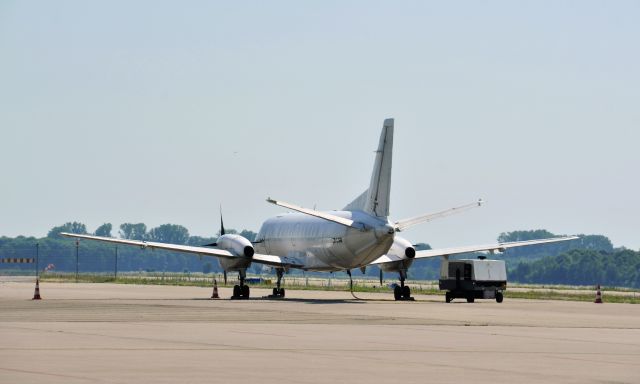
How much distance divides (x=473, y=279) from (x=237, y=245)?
10.9 m

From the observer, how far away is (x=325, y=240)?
54.5 metres

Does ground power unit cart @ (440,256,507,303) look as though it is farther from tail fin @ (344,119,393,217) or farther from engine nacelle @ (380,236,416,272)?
tail fin @ (344,119,393,217)

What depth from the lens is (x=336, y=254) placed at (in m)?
53.2

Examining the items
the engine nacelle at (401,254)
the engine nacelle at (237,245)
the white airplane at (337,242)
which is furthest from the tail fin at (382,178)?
the engine nacelle at (237,245)

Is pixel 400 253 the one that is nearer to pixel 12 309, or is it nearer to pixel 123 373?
pixel 12 309

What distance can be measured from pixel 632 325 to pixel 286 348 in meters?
14.1

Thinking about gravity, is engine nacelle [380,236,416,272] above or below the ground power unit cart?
above

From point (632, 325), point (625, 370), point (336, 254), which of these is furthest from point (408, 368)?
point (336, 254)

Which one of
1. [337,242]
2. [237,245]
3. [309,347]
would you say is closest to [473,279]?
[337,242]

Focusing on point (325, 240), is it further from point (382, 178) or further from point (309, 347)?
point (309, 347)

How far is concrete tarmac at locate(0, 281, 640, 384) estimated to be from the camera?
715 inches

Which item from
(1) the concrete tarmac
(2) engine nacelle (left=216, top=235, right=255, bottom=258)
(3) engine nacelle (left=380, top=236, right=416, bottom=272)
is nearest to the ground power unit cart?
(3) engine nacelle (left=380, top=236, right=416, bottom=272)

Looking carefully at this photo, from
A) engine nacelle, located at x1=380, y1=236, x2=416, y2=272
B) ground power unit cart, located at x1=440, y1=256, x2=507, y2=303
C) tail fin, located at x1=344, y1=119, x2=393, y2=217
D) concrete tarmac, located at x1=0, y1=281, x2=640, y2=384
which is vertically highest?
tail fin, located at x1=344, y1=119, x2=393, y2=217

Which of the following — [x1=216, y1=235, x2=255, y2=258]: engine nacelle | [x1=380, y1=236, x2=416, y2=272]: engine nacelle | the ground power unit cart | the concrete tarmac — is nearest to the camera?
the concrete tarmac
